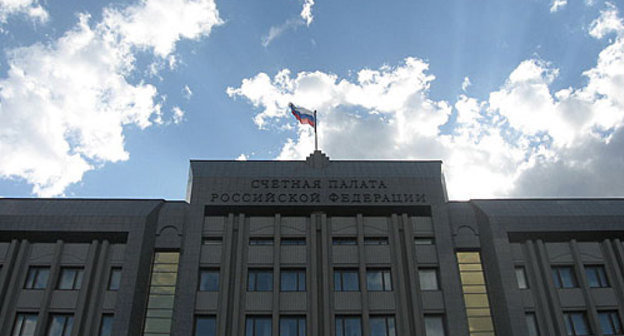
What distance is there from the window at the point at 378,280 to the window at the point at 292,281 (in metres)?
6.22

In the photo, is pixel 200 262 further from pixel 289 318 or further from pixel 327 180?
pixel 327 180

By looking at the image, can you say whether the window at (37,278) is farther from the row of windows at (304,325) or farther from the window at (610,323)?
the window at (610,323)

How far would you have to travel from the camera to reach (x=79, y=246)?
46.5 m

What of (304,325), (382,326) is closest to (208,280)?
(304,325)

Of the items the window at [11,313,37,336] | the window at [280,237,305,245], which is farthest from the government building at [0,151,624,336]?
the window at [280,237,305,245]

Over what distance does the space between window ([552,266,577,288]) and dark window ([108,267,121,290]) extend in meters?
41.3

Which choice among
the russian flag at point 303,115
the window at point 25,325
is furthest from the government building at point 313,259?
the russian flag at point 303,115

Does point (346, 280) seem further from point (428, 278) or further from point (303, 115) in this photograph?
point (303, 115)

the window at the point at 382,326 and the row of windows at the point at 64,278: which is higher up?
the row of windows at the point at 64,278

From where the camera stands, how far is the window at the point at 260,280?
148ft

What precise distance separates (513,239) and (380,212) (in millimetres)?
13345

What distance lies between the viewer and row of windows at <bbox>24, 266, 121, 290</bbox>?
44.7 m

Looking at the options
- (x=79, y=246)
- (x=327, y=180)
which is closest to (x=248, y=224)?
(x=327, y=180)

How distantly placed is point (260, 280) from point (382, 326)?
12.0 metres
